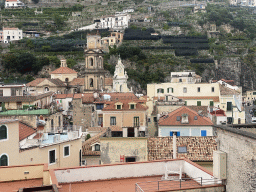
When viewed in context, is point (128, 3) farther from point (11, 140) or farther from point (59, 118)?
point (11, 140)

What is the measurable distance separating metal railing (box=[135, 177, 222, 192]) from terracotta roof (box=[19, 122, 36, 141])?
970 centimetres

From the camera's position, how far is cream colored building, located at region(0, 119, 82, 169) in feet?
56.2

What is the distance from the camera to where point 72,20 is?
124500 mm

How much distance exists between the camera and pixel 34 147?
724 inches

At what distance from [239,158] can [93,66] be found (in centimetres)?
4929

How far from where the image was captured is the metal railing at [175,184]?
387 inches

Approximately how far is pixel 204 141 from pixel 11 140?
9.75 metres

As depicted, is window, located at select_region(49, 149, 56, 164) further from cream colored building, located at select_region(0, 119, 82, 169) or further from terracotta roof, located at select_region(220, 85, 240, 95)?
terracotta roof, located at select_region(220, 85, 240, 95)

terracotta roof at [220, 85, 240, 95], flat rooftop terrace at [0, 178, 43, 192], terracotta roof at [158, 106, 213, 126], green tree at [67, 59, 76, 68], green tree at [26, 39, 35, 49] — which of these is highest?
green tree at [26, 39, 35, 49]

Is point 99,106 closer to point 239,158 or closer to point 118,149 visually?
point 118,149

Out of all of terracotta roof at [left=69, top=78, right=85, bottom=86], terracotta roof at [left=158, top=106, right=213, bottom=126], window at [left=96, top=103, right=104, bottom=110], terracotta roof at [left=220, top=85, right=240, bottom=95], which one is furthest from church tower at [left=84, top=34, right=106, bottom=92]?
terracotta roof at [left=158, top=106, right=213, bottom=126]

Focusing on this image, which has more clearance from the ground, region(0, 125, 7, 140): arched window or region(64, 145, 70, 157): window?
region(0, 125, 7, 140): arched window

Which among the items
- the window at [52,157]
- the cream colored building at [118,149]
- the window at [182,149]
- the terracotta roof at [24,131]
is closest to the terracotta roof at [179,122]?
the window at [182,149]

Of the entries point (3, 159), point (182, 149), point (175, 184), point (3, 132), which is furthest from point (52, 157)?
point (175, 184)
